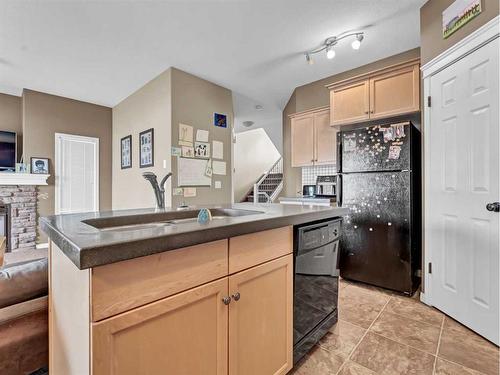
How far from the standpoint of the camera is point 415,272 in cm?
248

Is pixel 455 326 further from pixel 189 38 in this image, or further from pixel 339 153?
pixel 189 38

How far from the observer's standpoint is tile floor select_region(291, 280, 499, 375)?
1.43 metres

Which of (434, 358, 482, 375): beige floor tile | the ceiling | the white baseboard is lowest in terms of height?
(434, 358, 482, 375): beige floor tile

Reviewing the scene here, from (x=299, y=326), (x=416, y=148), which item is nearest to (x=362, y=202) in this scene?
(x=416, y=148)

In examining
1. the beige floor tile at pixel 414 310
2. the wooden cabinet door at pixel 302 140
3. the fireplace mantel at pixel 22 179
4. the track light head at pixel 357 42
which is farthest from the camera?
the fireplace mantel at pixel 22 179

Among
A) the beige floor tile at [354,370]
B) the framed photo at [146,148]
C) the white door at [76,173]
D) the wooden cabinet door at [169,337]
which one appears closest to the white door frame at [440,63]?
the beige floor tile at [354,370]

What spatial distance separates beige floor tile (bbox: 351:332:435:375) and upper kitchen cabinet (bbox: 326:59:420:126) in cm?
215

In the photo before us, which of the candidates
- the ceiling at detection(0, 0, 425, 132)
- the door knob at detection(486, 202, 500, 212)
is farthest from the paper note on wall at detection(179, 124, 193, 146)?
the door knob at detection(486, 202, 500, 212)

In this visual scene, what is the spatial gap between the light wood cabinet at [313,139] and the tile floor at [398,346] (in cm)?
204

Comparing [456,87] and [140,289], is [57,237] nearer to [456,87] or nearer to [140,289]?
[140,289]

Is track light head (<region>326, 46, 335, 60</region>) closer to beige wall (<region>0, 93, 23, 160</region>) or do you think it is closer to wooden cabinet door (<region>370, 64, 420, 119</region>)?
wooden cabinet door (<region>370, 64, 420, 119</region>)

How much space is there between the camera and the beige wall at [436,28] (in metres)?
1.80

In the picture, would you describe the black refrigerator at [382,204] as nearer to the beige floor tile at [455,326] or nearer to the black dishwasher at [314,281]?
the beige floor tile at [455,326]

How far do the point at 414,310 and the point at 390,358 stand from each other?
81cm
